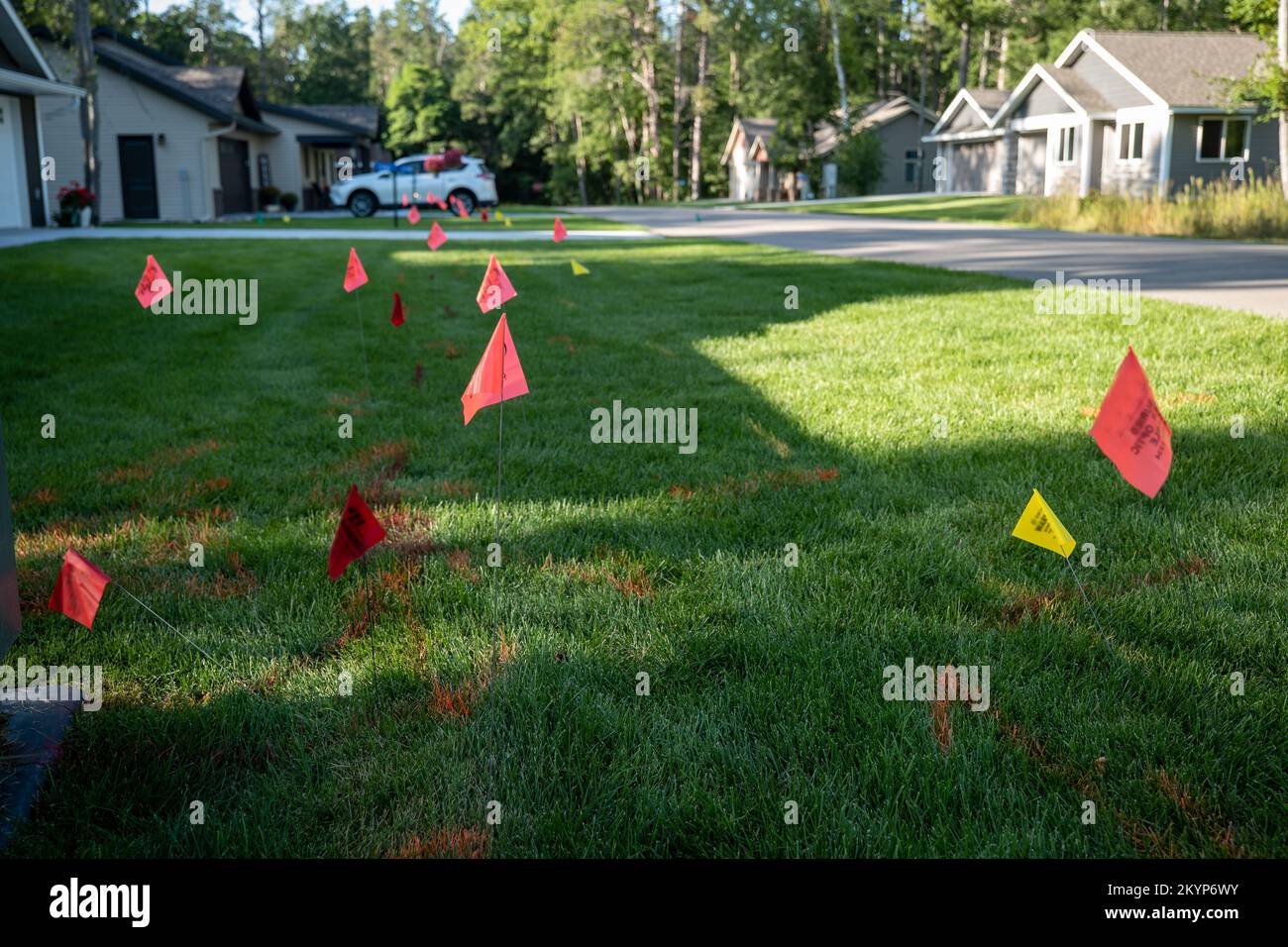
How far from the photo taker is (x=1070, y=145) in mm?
41594

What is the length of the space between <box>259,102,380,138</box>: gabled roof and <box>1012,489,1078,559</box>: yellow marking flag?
44196mm

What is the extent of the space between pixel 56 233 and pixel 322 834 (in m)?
23.4

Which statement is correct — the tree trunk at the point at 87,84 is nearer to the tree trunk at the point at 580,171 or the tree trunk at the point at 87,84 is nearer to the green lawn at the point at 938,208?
the green lawn at the point at 938,208

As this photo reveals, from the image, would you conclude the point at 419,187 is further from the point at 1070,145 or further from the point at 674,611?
the point at 674,611

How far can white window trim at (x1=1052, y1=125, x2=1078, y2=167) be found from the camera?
135 ft

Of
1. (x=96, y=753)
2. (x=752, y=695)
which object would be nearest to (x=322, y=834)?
(x=96, y=753)

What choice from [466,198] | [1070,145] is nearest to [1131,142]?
[1070,145]

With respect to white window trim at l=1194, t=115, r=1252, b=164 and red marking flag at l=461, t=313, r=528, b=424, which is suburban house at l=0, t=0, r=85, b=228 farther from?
white window trim at l=1194, t=115, r=1252, b=164

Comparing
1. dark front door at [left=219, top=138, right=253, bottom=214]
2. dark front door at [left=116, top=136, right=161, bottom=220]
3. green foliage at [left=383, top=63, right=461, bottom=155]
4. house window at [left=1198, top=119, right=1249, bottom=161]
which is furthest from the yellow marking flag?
green foliage at [left=383, top=63, right=461, bottom=155]

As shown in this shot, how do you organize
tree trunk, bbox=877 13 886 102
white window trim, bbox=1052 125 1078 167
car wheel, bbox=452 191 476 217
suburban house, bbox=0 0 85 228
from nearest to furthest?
suburban house, bbox=0 0 85 228 → car wheel, bbox=452 191 476 217 → white window trim, bbox=1052 125 1078 167 → tree trunk, bbox=877 13 886 102

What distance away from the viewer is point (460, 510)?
4555 millimetres

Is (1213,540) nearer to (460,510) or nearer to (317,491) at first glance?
(460,510)

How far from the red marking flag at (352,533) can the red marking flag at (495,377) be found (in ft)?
1.86
